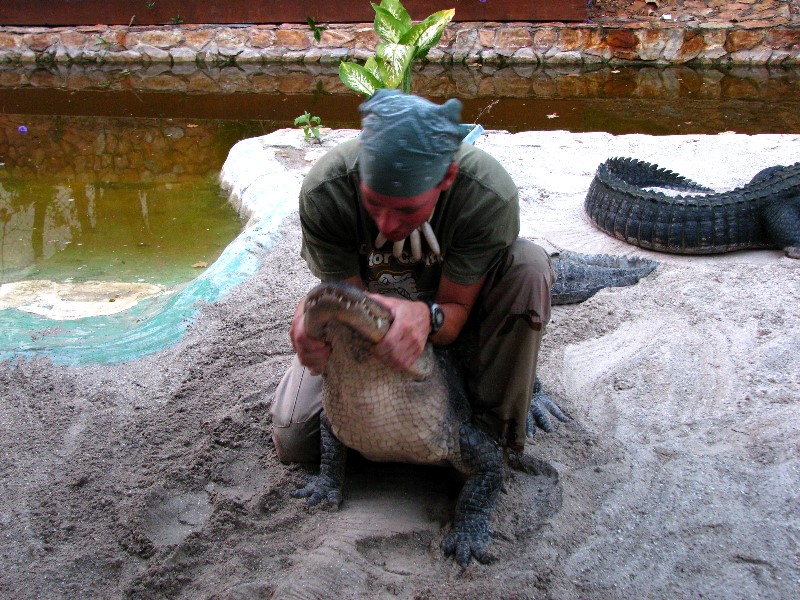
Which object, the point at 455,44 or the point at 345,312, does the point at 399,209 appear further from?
the point at 455,44

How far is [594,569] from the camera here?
188cm

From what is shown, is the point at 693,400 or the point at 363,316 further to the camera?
the point at 693,400

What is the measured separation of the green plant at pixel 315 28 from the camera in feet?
35.6

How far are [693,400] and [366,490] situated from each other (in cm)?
126

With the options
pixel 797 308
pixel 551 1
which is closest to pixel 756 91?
pixel 551 1

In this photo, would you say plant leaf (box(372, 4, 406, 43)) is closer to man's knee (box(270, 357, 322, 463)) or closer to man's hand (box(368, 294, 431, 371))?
man's knee (box(270, 357, 322, 463))

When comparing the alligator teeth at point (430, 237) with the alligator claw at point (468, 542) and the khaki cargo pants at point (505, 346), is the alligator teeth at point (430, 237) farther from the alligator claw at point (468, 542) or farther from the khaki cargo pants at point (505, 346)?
the alligator claw at point (468, 542)

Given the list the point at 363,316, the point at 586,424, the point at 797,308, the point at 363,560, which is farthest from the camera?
the point at 797,308

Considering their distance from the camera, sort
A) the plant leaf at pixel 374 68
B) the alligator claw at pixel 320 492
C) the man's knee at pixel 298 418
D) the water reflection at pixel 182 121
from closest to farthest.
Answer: the alligator claw at pixel 320 492 → the man's knee at pixel 298 418 → the water reflection at pixel 182 121 → the plant leaf at pixel 374 68

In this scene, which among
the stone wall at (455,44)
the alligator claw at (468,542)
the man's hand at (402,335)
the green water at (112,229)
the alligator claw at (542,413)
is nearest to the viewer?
the man's hand at (402,335)

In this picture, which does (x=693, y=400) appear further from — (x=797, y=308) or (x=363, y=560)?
(x=363, y=560)

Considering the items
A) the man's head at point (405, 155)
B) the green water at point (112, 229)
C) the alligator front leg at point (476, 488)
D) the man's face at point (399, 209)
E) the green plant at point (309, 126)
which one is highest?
the man's head at point (405, 155)

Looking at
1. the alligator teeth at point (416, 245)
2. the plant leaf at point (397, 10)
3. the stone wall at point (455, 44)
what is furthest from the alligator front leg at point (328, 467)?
the stone wall at point (455, 44)

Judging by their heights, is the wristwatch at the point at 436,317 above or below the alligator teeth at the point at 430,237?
below
